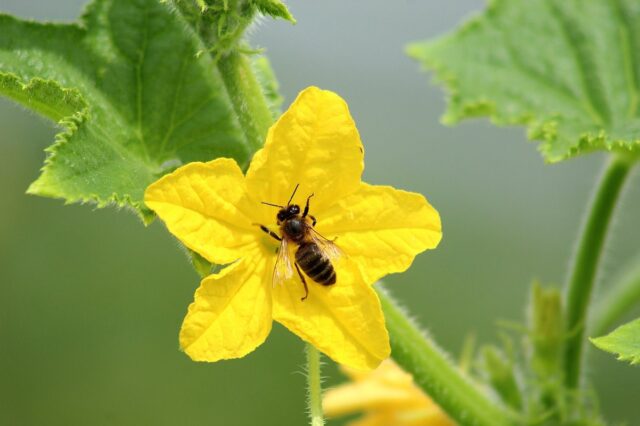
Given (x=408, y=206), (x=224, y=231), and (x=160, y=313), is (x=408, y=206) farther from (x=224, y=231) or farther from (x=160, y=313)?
(x=160, y=313)

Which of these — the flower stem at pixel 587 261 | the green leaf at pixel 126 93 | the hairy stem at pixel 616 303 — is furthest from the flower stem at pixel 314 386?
the hairy stem at pixel 616 303

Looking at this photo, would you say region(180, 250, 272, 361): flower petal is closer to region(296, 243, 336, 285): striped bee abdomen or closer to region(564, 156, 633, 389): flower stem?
region(296, 243, 336, 285): striped bee abdomen

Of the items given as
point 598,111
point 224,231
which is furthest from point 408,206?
point 598,111

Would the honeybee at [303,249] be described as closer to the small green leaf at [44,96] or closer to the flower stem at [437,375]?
the flower stem at [437,375]

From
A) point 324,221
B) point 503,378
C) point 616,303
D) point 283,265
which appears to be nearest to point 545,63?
point 616,303

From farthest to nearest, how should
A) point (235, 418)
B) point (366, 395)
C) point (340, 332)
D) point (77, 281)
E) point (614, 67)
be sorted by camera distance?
point (77, 281)
point (235, 418)
point (614, 67)
point (366, 395)
point (340, 332)

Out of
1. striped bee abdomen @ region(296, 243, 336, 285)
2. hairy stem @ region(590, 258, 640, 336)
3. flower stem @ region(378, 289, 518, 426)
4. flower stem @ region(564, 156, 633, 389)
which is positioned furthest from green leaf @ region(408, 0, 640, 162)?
striped bee abdomen @ region(296, 243, 336, 285)

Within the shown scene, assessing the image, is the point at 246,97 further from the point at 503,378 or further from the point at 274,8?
the point at 503,378
